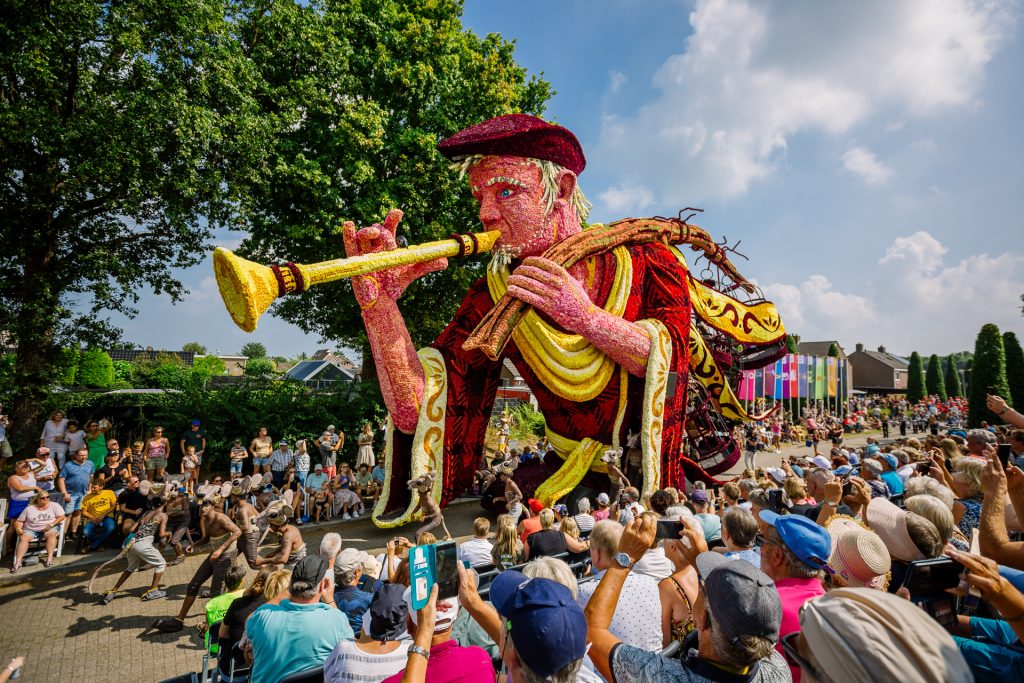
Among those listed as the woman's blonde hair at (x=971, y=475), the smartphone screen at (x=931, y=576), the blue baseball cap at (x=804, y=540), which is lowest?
the smartphone screen at (x=931, y=576)

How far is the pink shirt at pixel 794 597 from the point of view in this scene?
1970mm

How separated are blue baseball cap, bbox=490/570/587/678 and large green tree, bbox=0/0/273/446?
1038 cm

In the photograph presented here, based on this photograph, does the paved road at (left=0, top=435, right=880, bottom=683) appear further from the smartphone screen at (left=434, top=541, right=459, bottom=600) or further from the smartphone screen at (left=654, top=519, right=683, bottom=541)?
the smartphone screen at (left=654, top=519, right=683, bottom=541)

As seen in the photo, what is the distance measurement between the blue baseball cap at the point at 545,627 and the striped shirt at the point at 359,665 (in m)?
0.76

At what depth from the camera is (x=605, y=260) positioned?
8.00 metres

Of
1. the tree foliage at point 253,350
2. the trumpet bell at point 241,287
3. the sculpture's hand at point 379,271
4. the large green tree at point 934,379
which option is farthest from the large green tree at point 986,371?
the tree foliage at point 253,350

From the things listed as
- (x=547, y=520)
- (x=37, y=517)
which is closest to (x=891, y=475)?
(x=547, y=520)

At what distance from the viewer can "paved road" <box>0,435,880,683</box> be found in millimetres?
4262

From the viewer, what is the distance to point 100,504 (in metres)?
7.04

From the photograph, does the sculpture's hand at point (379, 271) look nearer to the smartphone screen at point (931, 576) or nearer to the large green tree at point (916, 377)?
the smartphone screen at point (931, 576)

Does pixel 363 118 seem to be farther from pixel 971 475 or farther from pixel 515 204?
pixel 971 475

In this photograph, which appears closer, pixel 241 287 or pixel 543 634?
pixel 543 634

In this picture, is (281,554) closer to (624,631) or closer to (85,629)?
(85,629)

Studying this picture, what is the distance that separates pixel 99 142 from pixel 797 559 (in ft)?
36.7
